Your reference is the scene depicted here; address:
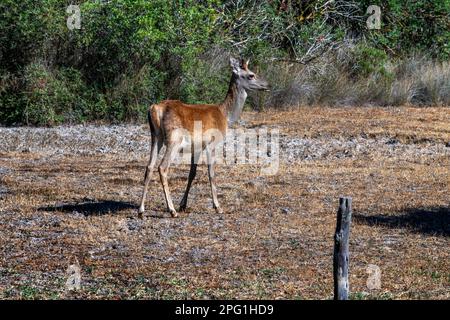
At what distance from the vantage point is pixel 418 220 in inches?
506

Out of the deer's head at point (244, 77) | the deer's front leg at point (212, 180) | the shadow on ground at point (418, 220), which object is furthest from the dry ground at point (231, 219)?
the deer's head at point (244, 77)

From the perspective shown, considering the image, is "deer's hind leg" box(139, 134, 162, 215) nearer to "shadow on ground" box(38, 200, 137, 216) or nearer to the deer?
the deer

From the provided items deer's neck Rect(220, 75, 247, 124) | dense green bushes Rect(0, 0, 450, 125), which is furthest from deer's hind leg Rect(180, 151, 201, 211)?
dense green bushes Rect(0, 0, 450, 125)

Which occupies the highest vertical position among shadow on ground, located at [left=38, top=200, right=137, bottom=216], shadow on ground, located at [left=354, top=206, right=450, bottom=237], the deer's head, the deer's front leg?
the deer's head

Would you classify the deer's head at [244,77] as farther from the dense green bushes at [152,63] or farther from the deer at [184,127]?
the dense green bushes at [152,63]

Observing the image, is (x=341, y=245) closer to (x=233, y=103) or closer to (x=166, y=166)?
(x=166, y=166)

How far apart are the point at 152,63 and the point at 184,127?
28.5ft

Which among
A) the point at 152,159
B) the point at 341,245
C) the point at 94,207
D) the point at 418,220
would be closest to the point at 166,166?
the point at 152,159

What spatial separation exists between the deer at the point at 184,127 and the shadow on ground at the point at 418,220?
1.98 m

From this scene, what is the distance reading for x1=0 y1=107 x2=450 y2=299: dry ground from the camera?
32.3 feet

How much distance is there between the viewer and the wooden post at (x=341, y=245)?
8148mm

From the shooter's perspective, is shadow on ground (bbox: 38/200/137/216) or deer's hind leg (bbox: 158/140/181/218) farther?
shadow on ground (bbox: 38/200/137/216)

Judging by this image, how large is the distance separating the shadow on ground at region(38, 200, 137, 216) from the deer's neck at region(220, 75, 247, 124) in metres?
1.78
